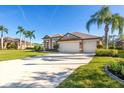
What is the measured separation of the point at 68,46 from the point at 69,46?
18cm

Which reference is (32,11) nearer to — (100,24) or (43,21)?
(43,21)

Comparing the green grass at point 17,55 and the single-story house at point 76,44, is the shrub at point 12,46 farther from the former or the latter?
the single-story house at point 76,44

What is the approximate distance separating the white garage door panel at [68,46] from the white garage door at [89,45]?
891 millimetres

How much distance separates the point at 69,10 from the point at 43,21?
5.12ft

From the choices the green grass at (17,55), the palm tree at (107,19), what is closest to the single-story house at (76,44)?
the green grass at (17,55)

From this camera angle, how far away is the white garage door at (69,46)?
75.4 ft

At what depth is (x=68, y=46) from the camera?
922 inches

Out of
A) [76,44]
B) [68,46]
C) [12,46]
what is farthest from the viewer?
[12,46]

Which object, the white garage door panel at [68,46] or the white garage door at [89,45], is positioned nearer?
the white garage door at [89,45]

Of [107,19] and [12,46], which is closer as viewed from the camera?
[107,19]

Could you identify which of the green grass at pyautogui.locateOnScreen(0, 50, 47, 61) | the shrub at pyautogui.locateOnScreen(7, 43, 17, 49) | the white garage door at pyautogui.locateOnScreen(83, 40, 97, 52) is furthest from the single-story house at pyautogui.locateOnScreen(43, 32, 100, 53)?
the shrub at pyautogui.locateOnScreen(7, 43, 17, 49)

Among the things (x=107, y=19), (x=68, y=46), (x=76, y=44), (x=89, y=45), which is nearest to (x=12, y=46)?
(x=68, y=46)

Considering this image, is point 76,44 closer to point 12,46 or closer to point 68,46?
point 68,46
